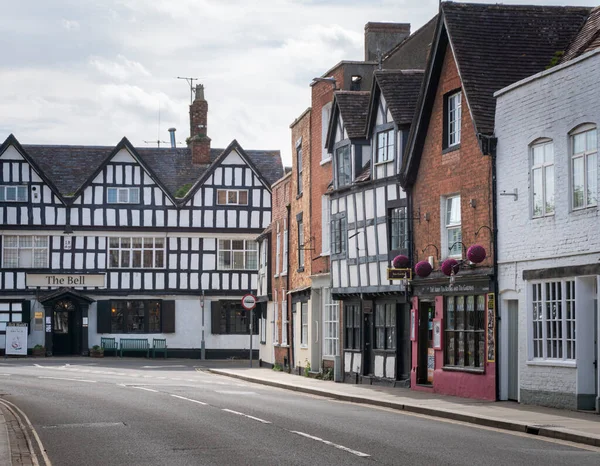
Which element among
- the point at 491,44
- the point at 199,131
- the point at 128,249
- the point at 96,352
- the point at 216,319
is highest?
the point at 199,131

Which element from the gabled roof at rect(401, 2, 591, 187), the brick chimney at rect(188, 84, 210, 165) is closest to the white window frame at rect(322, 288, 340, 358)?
the gabled roof at rect(401, 2, 591, 187)

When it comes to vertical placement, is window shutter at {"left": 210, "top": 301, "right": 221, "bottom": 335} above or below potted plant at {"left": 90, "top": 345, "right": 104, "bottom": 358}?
above

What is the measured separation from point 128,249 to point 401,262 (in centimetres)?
3026

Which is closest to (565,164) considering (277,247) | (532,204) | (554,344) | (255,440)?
(532,204)

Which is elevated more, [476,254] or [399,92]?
[399,92]

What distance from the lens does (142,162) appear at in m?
56.2

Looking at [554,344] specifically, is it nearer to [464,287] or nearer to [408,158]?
[464,287]

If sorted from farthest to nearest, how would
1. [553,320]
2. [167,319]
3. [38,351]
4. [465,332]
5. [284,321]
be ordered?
[167,319], [38,351], [284,321], [465,332], [553,320]

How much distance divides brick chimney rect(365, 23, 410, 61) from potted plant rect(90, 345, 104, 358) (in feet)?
76.2

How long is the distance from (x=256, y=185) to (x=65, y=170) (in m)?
9.98

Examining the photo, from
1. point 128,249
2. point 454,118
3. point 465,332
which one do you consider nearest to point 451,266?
point 465,332

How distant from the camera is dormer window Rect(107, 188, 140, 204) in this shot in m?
56.3

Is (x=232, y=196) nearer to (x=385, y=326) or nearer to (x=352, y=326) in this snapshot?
(x=352, y=326)

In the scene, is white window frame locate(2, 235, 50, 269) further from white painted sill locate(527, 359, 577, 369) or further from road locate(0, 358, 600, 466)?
white painted sill locate(527, 359, 577, 369)
